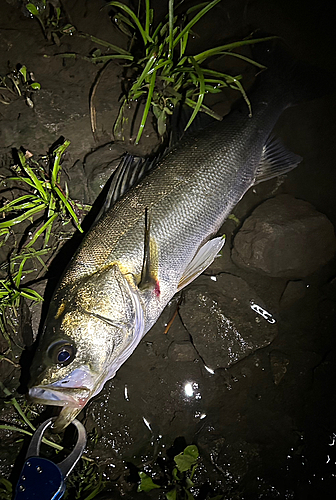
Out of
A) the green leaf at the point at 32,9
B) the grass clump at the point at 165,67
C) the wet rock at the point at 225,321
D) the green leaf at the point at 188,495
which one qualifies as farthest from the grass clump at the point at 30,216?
the green leaf at the point at 188,495

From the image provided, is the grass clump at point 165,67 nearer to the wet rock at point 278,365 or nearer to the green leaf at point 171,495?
the wet rock at point 278,365

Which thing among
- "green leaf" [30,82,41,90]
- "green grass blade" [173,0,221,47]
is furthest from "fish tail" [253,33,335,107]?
"green leaf" [30,82,41,90]

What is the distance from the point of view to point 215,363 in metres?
3.30

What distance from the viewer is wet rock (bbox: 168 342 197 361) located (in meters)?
3.35

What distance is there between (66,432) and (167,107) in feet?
11.5

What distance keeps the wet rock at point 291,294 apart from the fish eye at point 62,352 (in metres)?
2.40

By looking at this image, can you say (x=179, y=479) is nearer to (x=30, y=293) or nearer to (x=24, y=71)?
(x=30, y=293)

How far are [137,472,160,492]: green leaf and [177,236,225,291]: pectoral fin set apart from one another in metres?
1.77

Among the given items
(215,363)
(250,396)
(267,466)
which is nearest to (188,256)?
(215,363)

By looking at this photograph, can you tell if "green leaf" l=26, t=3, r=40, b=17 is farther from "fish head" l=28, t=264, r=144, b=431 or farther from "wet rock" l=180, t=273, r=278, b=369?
"wet rock" l=180, t=273, r=278, b=369

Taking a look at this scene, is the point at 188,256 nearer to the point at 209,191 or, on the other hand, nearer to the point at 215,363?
the point at 209,191

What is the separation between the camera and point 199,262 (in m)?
2.88

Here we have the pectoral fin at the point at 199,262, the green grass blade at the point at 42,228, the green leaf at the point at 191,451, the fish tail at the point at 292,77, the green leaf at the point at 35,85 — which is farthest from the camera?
the green leaf at the point at 35,85

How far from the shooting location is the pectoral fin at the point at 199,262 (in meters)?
2.86
